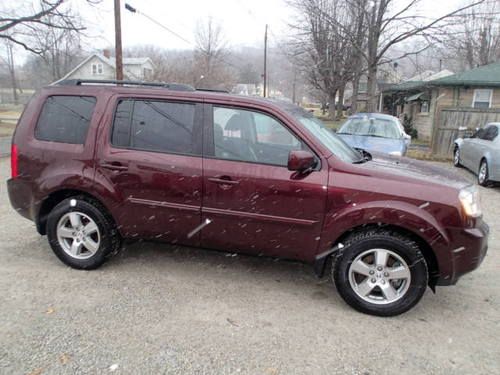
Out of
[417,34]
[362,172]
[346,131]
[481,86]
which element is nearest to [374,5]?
[417,34]

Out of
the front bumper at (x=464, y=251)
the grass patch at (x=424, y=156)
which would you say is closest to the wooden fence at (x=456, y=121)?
the grass patch at (x=424, y=156)

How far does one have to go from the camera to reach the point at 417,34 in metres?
16.4

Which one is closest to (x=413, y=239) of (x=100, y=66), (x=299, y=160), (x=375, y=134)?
(x=299, y=160)

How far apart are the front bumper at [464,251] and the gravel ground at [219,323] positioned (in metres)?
0.46

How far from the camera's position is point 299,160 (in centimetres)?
317

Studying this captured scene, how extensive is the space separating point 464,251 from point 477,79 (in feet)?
65.6

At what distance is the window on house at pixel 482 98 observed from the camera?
19828mm

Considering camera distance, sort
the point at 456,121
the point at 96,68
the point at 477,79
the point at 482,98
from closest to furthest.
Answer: the point at 456,121 → the point at 477,79 → the point at 482,98 → the point at 96,68

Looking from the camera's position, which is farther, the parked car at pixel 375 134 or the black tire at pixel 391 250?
the parked car at pixel 375 134

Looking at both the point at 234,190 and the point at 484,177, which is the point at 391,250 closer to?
the point at 234,190

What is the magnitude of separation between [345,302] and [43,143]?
338 cm

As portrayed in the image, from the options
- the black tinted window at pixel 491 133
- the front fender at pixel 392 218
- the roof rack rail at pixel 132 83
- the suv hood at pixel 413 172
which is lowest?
the front fender at pixel 392 218

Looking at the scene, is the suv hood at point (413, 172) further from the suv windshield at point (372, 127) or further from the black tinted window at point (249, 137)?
the suv windshield at point (372, 127)

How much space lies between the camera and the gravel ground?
8.74 feet
